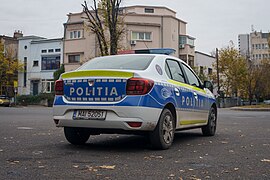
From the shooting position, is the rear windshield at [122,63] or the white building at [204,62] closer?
the rear windshield at [122,63]

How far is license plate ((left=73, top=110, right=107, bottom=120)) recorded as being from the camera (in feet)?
18.8

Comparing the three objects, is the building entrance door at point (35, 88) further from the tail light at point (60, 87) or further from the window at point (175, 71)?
the tail light at point (60, 87)

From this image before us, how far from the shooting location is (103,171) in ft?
14.2

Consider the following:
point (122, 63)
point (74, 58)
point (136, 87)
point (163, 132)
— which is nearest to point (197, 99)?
point (163, 132)

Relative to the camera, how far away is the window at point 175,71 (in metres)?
6.78

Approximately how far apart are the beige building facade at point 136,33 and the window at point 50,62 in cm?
318

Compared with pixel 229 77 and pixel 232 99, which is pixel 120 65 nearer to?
pixel 229 77

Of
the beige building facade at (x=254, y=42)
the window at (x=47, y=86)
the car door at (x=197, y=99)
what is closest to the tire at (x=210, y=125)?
the car door at (x=197, y=99)

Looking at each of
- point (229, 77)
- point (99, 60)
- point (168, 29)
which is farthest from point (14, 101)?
point (99, 60)

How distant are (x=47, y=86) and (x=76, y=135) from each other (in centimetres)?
4349

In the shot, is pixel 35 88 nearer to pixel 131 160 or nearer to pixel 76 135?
pixel 76 135

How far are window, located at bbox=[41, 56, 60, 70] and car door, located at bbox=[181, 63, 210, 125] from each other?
136 feet

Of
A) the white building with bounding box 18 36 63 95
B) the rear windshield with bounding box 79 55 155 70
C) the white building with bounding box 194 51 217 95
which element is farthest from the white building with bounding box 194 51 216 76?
the rear windshield with bounding box 79 55 155 70

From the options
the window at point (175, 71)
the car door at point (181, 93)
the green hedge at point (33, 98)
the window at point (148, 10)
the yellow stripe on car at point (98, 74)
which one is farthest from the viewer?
the window at point (148, 10)
